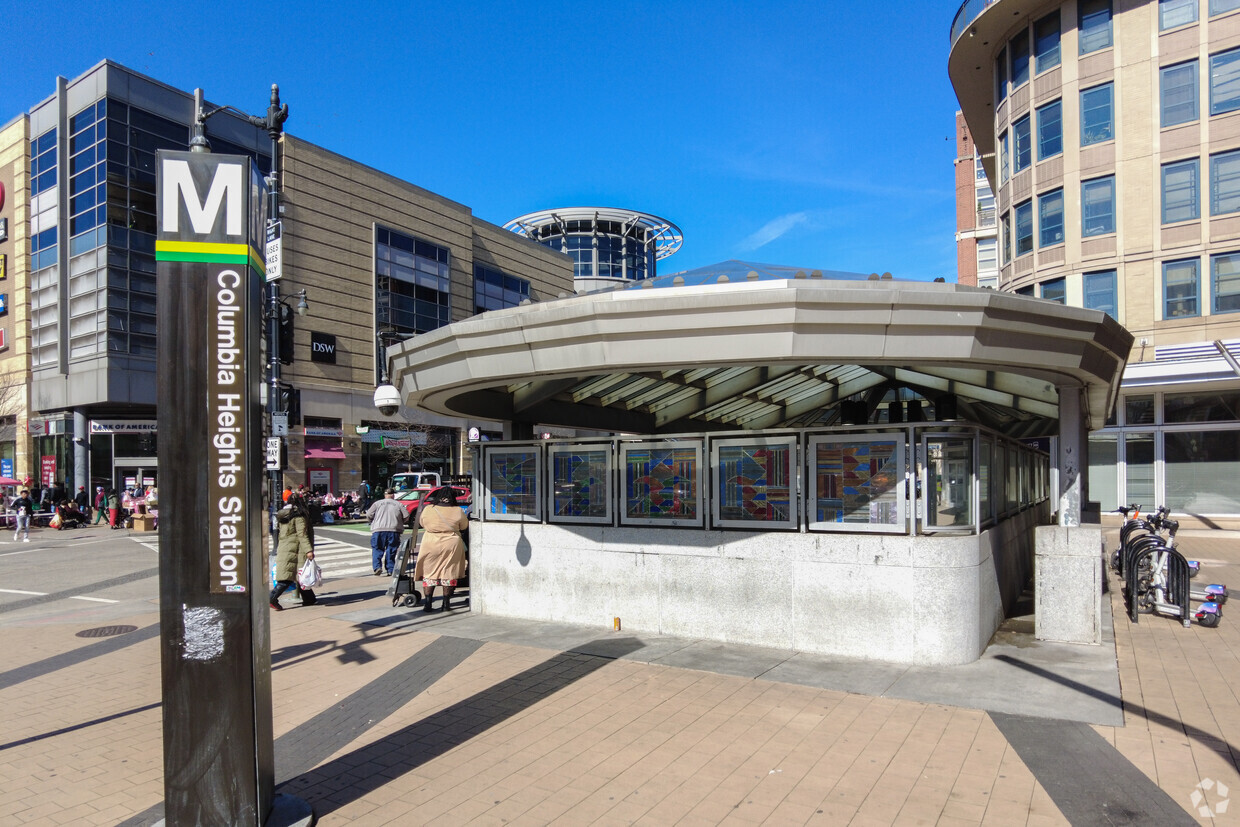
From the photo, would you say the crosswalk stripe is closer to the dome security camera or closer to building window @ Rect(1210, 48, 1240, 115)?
the dome security camera

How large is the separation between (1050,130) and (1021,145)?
51.9 inches

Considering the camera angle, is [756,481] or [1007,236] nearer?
[756,481]

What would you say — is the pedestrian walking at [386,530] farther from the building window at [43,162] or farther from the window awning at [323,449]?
the building window at [43,162]

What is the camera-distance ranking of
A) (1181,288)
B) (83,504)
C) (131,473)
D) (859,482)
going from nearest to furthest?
(859,482) → (1181,288) → (83,504) → (131,473)

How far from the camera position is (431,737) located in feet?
18.1

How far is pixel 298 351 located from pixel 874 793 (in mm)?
35751

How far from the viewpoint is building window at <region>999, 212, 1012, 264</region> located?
28266mm

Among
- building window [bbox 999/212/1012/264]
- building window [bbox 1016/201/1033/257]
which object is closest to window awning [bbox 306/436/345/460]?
building window [bbox 999/212/1012/264]

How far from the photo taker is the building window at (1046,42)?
2599 centimetres

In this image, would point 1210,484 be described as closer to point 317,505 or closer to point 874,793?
point 874,793

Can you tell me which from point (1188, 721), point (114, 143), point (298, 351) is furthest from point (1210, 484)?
point (114, 143)

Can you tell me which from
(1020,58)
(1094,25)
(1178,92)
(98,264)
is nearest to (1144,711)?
(1178,92)

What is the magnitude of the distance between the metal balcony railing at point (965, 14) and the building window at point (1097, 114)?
460cm

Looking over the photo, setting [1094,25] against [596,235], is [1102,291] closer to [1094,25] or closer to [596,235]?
[1094,25]
